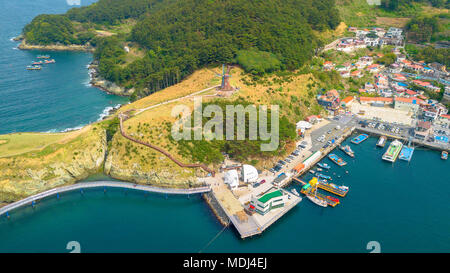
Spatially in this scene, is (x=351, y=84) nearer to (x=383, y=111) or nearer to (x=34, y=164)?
(x=383, y=111)

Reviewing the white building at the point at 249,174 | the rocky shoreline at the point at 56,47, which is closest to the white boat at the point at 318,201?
the white building at the point at 249,174

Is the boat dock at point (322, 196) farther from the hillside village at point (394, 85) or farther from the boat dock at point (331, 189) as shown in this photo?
the hillside village at point (394, 85)

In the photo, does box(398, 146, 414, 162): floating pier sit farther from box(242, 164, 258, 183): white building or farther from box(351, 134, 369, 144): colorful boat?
box(242, 164, 258, 183): white building

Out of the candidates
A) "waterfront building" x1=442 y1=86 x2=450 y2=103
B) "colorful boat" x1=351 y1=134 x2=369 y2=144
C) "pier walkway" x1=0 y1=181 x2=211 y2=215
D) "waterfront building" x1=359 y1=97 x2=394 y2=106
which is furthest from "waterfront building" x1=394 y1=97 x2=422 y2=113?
"pier walkway" x1=0 y1=181 x2=211 y2=215

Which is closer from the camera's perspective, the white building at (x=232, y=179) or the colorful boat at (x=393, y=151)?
the white building at (x=232, y=179)

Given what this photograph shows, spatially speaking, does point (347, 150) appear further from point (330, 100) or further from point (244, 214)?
point (244, 214)

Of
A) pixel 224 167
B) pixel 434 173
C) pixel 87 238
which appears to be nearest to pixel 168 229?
pixel 87 238
